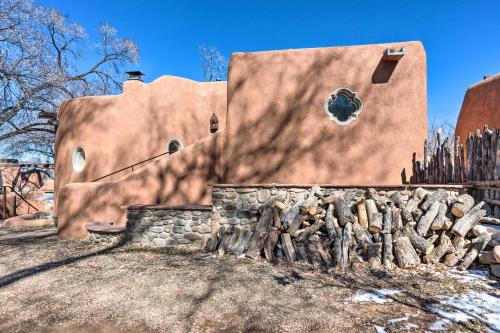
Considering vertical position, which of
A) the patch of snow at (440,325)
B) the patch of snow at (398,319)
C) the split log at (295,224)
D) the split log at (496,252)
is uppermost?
the split log at (295,224)

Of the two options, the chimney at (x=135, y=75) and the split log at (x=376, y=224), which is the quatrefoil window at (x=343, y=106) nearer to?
the split log at (x=376, y=224)

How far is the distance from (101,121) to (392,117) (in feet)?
34.2

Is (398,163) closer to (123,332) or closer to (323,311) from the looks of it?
(323,311)

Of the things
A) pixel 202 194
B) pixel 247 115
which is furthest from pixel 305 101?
pixel 202 194

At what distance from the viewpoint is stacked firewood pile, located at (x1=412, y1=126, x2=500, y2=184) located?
5.99 meters

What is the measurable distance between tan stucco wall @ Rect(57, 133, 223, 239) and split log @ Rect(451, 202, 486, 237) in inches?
246

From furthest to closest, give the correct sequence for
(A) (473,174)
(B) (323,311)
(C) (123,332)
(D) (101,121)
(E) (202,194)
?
(D) (101,121) → (E) (202,194) → (A) (473,174) → (B) (323,311) → (C) (123,332)

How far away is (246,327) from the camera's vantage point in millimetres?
3434

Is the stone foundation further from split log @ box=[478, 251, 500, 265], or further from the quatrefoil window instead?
split log @ box=[478, 251, 500, 265]

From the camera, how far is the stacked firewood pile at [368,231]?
5.39 metres

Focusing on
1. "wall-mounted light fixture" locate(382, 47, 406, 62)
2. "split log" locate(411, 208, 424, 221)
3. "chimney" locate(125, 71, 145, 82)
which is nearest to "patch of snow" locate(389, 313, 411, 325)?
"split log" locate(411, 208, 424, 221)

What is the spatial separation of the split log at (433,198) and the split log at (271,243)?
9.76 feet

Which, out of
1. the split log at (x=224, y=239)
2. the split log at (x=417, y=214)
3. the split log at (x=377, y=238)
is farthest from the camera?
the split log at (x=224, y=239)

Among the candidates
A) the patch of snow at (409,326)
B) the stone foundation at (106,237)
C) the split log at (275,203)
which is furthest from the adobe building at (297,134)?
the patch of snow at (409,326)
